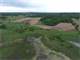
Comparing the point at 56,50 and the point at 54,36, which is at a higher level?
the point at 54,36

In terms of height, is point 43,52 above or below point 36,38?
below

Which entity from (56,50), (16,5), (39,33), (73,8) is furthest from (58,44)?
(16,5)

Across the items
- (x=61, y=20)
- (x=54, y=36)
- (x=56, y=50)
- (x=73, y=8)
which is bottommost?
(x=56, y=50)

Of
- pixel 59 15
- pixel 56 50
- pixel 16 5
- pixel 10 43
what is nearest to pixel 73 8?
pixel 59 15

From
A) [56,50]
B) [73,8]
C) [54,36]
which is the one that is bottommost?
[56,50]

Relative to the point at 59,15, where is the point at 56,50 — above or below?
below

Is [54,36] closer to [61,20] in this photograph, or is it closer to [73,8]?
[61,20]

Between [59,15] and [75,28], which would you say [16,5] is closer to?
[59,15]
